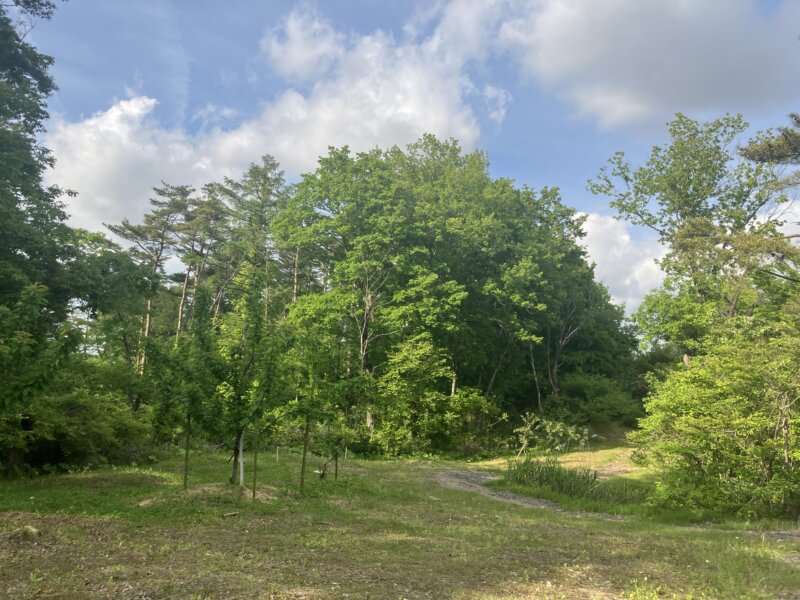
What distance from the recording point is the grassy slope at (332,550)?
15.9 feet

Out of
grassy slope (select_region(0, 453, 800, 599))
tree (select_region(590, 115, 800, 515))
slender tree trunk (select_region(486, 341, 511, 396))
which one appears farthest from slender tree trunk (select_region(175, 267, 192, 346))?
tree (select_region(590, 115, 800, 515))

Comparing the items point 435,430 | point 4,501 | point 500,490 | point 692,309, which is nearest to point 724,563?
point 500,490

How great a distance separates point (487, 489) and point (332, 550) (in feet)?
28.8

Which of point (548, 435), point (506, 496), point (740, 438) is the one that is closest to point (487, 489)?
point (506, 496)

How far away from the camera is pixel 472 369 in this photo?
96.6 ft

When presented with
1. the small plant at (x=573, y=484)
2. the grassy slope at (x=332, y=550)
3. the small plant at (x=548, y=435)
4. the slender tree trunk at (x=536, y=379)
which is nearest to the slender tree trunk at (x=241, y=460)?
the grassy slope at (x=332, y=550)

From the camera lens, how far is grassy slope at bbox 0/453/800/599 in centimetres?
483

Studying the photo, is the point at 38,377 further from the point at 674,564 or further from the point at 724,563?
the point at 724,563

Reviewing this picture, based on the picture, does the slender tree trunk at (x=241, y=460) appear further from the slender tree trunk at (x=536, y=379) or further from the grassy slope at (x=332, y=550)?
the slender tree trunk at (x=536, y=379)

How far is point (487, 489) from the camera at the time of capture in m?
14.1

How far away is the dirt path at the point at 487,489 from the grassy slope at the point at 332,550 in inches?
43.4

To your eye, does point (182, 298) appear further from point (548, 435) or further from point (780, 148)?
point (780, 148)

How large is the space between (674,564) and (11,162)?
57.3 feet

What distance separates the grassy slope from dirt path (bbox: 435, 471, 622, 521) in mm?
1102
